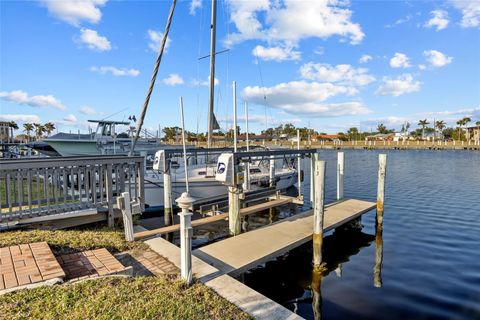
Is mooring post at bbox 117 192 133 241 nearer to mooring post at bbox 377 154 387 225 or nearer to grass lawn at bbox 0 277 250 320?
grass lawn at bbox 0 277 250 320

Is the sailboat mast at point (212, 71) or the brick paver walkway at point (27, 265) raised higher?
the sailboat mast at point (212, 71)

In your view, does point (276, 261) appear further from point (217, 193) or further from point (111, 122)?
point (111, 122)

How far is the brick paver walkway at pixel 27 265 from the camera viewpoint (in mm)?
3611

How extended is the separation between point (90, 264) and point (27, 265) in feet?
2.62

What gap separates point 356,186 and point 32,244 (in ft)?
58.7

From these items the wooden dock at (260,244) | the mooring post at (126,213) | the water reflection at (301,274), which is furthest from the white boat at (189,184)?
the mooring post at (126,213)

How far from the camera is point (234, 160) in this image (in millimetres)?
7344

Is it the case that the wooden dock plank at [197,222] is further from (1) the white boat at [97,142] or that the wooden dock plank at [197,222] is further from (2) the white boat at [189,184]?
(1) the white boat at [97,142]

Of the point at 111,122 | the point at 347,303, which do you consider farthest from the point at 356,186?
the point at 111,122

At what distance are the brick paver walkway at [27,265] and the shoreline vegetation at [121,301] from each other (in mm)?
242

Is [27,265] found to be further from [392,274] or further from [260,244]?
[392,274]

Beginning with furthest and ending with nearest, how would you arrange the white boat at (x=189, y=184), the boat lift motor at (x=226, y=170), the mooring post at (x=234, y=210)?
the white boat at (x=189, y=184) < the mooring post at (x=234, y=210) < the boat lift motor at (x=226, y=170)

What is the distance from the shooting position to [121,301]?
3.30m

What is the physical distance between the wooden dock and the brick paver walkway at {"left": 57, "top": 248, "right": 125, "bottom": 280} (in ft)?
5.27
